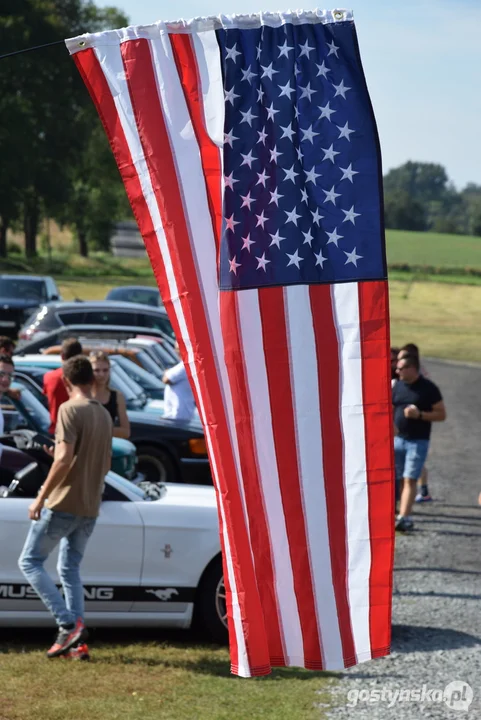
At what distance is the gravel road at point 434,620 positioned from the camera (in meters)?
6.45

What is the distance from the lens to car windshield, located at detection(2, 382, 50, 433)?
10.4 metres

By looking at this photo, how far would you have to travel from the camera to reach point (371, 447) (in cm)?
425

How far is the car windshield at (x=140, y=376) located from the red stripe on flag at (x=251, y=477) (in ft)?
35.4

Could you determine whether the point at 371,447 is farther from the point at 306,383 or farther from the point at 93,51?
the point at 93,51

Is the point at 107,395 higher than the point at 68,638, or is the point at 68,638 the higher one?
the point at 107,395

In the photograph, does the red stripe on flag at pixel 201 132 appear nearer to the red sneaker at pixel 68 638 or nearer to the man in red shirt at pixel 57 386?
the red sneaker at pixel 68 638

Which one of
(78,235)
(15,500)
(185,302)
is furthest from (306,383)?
(78,235)

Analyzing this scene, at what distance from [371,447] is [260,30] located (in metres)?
1.66

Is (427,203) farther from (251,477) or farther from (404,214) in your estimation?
(251,477)

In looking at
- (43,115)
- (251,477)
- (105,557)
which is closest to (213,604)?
(105,557)

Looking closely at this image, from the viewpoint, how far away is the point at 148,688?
6.62m

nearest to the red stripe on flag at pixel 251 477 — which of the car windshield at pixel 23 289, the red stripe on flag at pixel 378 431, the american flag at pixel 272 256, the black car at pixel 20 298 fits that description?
the american flag at pixel 272 256

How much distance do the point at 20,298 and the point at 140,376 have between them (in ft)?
55.3

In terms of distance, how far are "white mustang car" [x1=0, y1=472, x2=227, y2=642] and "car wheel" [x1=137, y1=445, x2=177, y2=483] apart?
14.8ft
